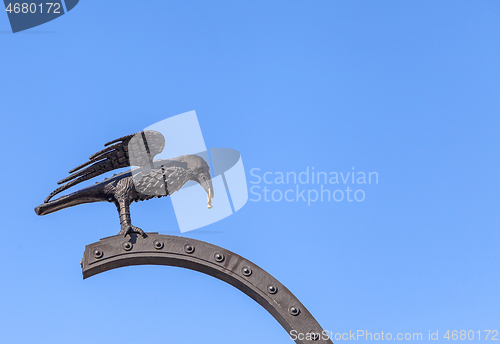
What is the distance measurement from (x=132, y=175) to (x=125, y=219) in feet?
2.58

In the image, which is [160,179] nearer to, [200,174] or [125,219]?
[200,174]

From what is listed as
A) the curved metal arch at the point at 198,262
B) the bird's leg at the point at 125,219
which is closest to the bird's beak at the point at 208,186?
the bird's leg at the point at 125,219

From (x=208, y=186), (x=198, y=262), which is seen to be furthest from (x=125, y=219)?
(x=208, y=186)

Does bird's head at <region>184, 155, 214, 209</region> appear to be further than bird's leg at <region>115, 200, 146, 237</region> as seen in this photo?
Yes

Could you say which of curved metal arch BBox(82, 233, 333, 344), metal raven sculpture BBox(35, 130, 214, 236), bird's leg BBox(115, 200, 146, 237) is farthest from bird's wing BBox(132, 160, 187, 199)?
curved metal arch BBox(82, 233, 333, 344)

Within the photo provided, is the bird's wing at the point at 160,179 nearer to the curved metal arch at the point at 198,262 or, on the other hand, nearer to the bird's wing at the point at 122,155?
the bird's wing at the point at 122,155

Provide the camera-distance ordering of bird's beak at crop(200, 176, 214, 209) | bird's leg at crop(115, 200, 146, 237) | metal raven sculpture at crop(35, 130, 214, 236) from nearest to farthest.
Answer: bird's leg at crop(115, 200, 146, 237), metal raven sculpture at crop(35, 130, 214, 236), bird's beak at crop(200, 176, 214, 209)

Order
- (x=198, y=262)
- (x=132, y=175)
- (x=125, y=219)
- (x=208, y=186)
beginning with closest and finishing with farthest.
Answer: (x=198, y=262), (x=125, y=219), (x=132, y=175), (x=208, y=186)

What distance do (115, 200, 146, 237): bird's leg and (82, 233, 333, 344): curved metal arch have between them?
0.08 meters

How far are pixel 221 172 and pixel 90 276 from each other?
2.44 metres

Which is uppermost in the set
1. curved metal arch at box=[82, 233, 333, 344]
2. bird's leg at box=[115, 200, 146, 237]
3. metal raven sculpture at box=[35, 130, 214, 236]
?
metal raven sculpture at box=[35, 130, 214, 236]

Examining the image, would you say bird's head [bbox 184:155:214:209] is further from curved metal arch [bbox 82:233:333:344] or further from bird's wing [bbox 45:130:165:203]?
curved metal arch [bbox 82:233:333:344]

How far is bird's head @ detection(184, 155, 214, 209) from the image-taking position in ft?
23.2

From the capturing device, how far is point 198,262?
574 cm
